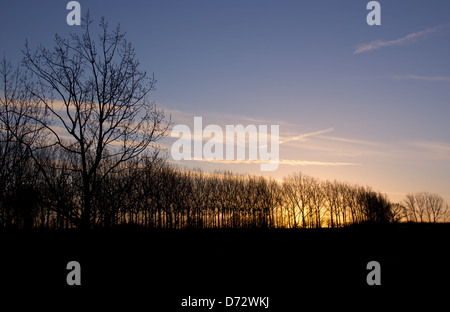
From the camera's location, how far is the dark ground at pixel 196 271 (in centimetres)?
953

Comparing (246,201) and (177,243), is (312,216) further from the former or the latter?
(177,243)

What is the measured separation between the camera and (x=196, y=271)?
11.3 metres

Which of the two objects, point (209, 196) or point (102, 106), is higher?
point (102, 106)

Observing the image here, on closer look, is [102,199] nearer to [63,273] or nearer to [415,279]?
[63,273]

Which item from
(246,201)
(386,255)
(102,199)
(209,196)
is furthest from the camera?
(246,201)

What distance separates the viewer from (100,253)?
36.5 ft

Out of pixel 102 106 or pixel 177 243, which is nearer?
pixel 102 106

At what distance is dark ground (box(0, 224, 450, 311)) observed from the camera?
9.53m
